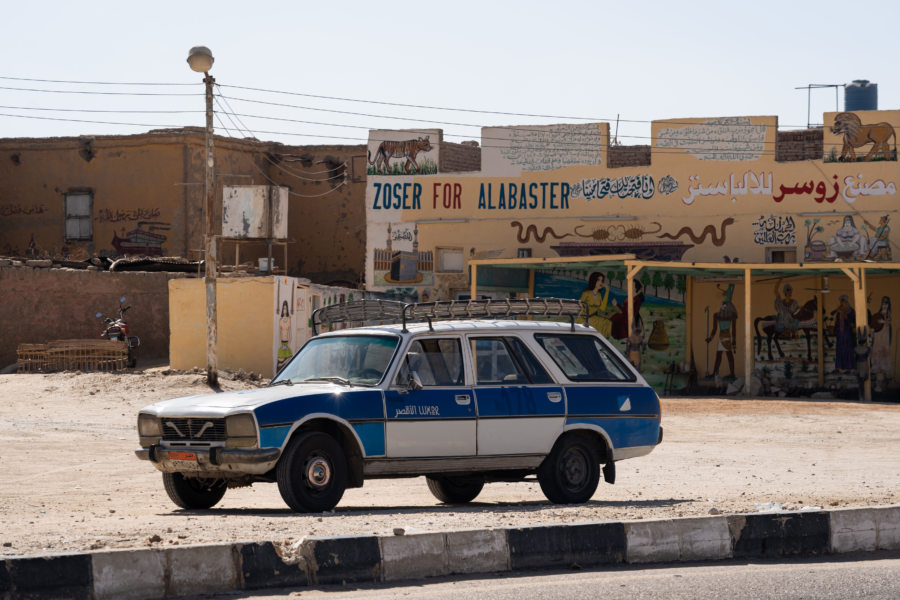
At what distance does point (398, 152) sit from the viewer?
35.9 meters

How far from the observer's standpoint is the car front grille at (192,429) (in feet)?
32.7

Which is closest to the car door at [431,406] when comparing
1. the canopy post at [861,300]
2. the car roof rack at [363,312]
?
the car roof rack at [363,312]

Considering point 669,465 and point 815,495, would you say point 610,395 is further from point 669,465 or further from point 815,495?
point 669,465

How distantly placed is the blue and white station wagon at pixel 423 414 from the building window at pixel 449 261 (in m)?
23.1

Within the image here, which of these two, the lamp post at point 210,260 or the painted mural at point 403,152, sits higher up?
the painted mural at point 403,152

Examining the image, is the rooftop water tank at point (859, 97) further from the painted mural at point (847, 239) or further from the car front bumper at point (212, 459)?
the car front bumper at point (212, 459)

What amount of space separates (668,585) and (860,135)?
2659 centimetres

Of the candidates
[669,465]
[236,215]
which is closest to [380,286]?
[236,215]

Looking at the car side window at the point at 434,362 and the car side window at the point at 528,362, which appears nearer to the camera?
the car side window at the point at 434,362

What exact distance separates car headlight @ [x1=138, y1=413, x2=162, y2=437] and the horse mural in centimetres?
2448

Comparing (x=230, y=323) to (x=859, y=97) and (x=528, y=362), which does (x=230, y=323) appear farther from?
(x=859, y=97)

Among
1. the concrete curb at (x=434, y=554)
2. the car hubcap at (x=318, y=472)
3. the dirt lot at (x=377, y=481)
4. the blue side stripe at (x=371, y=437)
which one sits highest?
the blue side stripe at (x=371, y=437)

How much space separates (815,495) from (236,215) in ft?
91.1

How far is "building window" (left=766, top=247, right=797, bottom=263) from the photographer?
32.1 meters
